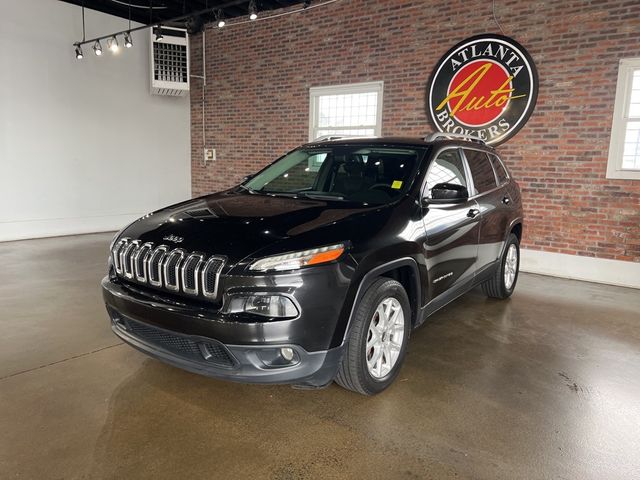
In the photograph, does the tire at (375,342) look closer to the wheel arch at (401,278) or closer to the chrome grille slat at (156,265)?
the wheel arch at (401,278)

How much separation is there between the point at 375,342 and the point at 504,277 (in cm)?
255

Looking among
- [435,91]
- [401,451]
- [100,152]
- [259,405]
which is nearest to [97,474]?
[259,405]

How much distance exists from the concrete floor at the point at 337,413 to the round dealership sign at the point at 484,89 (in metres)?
3.30

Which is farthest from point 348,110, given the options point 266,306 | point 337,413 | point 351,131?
point 266,306

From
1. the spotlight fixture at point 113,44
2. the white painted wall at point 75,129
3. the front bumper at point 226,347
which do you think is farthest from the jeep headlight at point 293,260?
the white painted wall at point 75,129

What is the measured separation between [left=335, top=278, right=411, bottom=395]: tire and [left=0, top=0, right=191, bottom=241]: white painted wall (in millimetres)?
7350

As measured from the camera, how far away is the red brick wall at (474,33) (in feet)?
18.4

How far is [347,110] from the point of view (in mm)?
7734

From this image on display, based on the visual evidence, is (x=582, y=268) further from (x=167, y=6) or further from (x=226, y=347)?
(x=167, y=6)

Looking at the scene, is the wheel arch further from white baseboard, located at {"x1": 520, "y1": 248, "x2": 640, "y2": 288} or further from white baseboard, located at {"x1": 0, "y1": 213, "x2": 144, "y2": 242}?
white baseboard, located at {"x1": 0, "y1": 213, "x2": 144, "y2": 242}

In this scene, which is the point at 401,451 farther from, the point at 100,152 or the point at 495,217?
the point at 100,152

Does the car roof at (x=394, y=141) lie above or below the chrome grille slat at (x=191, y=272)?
above

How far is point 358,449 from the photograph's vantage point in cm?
222

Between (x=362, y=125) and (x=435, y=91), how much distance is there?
4.42ft
